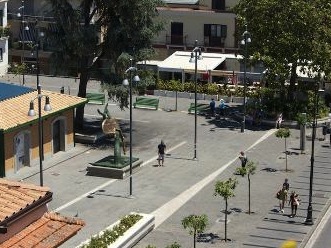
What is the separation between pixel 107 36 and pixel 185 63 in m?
19.3

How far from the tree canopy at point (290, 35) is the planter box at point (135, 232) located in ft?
87.6

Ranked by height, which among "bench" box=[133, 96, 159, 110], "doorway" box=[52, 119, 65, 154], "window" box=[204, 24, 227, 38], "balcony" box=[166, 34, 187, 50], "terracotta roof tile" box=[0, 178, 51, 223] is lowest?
"doorway" box=[52, 119, 65, 154]

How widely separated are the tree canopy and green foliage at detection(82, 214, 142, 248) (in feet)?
90.4

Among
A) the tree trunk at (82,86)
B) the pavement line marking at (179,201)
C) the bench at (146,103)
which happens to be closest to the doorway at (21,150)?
the tree trunk at (82,86)

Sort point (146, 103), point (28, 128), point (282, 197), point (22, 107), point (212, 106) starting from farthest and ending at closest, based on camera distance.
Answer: point (146, 103) → point (212, 106) → point (22, 107) → point (28, 128) → point (282, 197)

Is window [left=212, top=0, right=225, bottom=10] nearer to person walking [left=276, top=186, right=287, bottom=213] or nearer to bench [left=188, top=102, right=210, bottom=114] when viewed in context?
bench [left=188, top=102, right=210, bottom=114]

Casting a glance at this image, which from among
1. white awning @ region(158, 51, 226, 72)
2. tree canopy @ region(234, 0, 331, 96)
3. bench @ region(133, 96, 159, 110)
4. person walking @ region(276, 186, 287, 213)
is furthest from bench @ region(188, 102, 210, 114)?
person walking @ region(276, 186, 287, 213)

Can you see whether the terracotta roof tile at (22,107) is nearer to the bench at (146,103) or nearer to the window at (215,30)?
the bench at (146,103)

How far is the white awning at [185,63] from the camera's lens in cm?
7738

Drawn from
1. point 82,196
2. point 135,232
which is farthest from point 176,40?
point 135,232

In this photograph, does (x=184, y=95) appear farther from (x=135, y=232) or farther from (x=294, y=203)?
(x=135, y=232)

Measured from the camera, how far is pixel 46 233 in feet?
87.9

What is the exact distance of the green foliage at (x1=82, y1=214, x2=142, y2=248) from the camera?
3583 cm

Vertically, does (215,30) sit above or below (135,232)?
above
